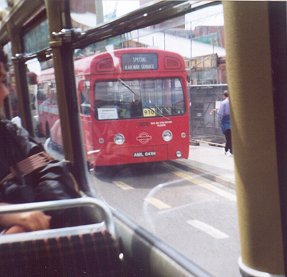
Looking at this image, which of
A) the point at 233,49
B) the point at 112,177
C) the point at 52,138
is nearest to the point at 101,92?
the point at 52,138

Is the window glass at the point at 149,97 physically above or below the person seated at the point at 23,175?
above

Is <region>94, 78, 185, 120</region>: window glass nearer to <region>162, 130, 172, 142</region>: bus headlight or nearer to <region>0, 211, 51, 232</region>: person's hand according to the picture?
<region>162, 130, 172, 142</region>: bus headlight

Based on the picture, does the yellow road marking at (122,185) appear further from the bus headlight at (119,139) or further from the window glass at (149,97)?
the window glass at (149,97)

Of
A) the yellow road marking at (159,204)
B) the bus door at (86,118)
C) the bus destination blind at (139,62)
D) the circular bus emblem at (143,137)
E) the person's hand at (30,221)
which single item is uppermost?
the bus destination blind at (139,62)

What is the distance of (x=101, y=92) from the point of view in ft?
10.1

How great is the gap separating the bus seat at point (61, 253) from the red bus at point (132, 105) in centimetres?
67

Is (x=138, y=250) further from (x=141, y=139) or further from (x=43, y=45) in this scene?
(x=141, y=139)

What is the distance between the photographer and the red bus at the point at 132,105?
7.58 ft

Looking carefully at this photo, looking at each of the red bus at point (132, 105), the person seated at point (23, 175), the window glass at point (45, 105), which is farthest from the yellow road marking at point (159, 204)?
the person seated at point (23, 175)

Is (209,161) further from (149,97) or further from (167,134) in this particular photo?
(167,134)

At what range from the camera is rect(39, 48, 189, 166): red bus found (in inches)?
91.0

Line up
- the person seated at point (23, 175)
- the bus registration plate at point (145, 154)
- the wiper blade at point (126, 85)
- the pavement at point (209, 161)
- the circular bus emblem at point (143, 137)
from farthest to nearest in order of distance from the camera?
→ the circular bus emblem at point (143, 137), the bus registration plate at point (145, 154), the wiper blade at point (126, 85), the person seated at point (23, 175), the pavement at point (209, 161)

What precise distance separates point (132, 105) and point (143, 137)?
35.1 inches

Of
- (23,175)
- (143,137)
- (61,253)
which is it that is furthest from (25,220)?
(143,137)
